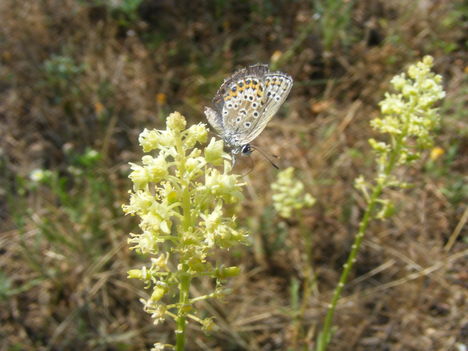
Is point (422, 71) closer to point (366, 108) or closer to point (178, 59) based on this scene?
point (366, 108)

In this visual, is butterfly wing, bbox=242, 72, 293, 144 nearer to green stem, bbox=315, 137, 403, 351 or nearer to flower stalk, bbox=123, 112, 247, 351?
flower stalk, bbox=123, 112, 247, 351

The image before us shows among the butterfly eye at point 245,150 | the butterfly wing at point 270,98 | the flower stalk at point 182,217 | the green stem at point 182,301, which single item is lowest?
the green stem at point 182,301

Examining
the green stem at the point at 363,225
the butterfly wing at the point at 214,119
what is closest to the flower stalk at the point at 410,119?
the green stem at the point at 363,225

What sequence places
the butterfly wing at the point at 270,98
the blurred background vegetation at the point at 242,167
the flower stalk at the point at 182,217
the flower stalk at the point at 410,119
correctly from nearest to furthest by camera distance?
1. the flower stalk at the point at 182,217
2. the butterfly wing at the point at 270,98
3. the flower stalk at the point at 410,119
4. the blurred background vegetation at the point at 242,167

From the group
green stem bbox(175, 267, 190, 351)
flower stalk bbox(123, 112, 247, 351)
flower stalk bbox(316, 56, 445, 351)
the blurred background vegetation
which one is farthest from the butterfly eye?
the blurred background vegetation

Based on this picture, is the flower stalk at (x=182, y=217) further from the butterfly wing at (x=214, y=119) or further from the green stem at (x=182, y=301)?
the butterfly wing at (x=214, y=119)

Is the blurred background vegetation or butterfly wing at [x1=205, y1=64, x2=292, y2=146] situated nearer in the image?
butterfly wing at [x1=205, y1=64, x2=292, y2=146]
